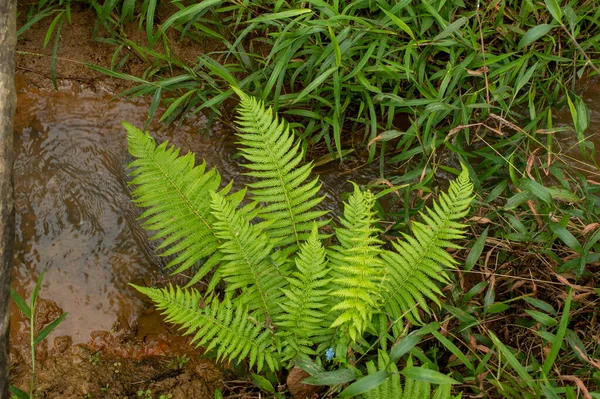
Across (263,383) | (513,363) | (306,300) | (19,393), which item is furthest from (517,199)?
(19,393)

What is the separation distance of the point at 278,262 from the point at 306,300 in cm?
23

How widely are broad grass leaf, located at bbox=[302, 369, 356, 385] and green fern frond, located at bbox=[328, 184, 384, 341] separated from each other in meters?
0.15

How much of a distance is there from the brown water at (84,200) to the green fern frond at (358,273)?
2.34 ft

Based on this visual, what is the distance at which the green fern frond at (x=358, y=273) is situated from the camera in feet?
7.15

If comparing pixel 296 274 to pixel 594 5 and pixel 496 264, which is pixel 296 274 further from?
pixel 594 5

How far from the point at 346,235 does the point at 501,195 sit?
3.36ft

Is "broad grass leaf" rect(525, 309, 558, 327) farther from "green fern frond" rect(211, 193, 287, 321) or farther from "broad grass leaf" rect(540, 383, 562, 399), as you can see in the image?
"green fern frond" rect(211, 193, 287, 321)

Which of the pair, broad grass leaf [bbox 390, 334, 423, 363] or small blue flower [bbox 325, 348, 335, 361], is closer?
broad grass leaf [bbox 390, 334, 423, 363]

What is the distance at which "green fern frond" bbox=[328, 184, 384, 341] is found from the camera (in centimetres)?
218

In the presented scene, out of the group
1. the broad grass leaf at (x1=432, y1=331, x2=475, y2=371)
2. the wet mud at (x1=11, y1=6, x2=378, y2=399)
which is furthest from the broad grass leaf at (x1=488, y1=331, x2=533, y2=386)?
the wet mud at (x1=11, y1=6, x2=378, y2=399)

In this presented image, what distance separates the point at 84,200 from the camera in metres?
3.00

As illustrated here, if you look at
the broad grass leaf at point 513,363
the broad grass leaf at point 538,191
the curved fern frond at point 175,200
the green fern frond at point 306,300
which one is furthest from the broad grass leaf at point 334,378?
the broad grass leaf at point 538,191

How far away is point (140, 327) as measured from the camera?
2.80 metres

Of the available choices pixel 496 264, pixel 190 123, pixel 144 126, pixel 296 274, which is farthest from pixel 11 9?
pixel 496 264
